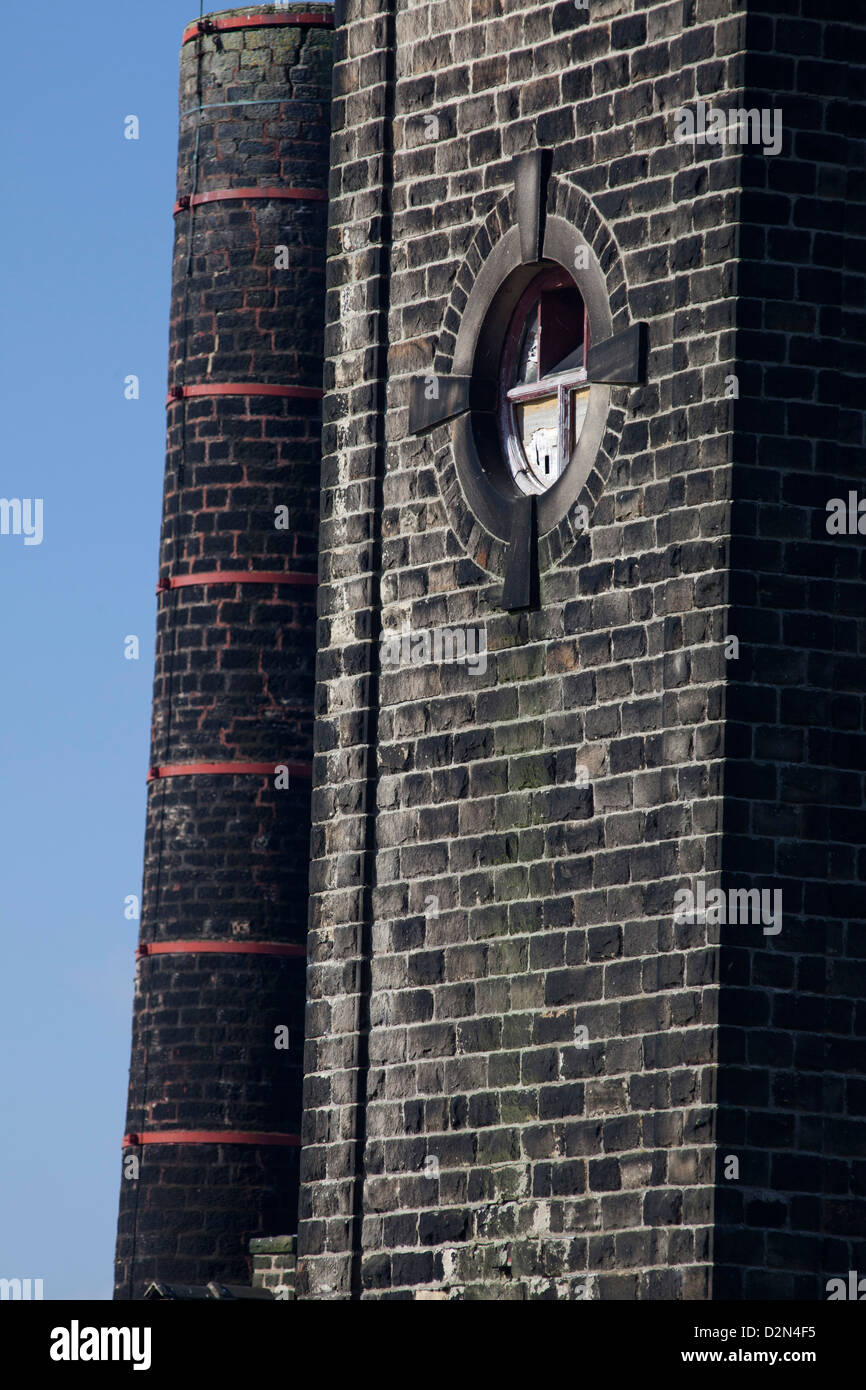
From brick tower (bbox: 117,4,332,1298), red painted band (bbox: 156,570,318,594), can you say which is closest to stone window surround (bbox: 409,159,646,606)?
red painted band (bbox: 156,570,318,594)

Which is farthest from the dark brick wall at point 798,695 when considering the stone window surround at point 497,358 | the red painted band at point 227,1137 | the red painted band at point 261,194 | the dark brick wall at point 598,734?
the red painted band at point 261,194

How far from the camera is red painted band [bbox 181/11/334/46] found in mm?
25484

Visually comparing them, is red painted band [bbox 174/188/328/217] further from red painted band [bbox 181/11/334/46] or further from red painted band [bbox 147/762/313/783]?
red painted band [bbox 147/762/313/783]

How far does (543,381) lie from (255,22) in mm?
8690

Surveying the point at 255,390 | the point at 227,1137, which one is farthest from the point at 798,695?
the point at 255,390

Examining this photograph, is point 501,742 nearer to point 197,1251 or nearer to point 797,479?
point 797,479

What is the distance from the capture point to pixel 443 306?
18.8 m

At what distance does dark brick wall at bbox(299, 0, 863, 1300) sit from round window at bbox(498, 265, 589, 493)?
1.41 feet

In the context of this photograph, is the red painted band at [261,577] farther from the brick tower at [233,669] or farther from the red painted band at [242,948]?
the red painted band at [242,948]

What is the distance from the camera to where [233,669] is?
24.6 meters

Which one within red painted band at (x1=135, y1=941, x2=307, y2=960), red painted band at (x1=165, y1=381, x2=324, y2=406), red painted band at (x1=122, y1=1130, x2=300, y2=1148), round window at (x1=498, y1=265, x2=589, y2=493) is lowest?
red painted band at (x1=122, y1=1130, x2=300, y2=1148)

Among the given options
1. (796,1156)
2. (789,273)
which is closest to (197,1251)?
(796,1156)

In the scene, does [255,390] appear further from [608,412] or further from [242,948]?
[608,412]

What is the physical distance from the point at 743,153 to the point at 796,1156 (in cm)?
535
